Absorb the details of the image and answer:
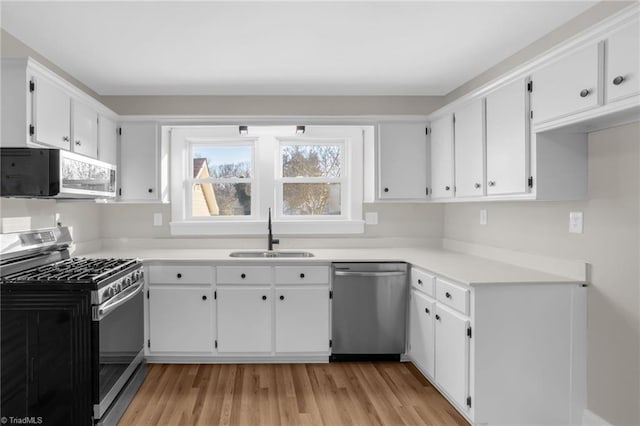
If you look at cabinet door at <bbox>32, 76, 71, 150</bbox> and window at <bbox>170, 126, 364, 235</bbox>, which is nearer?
cabinet door at <bbox>32, 76, 71, 150</bbox>

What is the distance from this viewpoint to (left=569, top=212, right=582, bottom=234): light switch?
2182mm

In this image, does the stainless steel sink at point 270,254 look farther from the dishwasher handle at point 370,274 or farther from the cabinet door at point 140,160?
the cabinet door at point 140,160

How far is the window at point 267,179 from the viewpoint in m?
3.72

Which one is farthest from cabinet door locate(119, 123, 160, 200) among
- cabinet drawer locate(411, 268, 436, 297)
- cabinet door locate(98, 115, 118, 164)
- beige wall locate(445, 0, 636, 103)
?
beige wall locate(445, 0, 636, 103)

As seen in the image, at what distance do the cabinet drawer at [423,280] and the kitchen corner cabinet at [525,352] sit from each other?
0.47m

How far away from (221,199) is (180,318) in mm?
1289

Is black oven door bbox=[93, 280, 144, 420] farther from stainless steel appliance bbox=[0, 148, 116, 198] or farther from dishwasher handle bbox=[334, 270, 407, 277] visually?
dishwasher handle bbox=[334, 270, 407, 277]

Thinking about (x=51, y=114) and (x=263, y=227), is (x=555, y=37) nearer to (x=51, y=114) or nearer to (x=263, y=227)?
(x=263, y=227)

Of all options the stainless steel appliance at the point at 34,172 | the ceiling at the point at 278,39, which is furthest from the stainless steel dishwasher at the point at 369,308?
the stainless steel appliance at the point at 34,172

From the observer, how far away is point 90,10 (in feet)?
6.79

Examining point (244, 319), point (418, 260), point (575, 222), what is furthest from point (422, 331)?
point (244, 319)

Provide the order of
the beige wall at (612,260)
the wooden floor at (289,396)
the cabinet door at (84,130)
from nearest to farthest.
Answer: the beige wall at (612,260)
the wooden floor at (289,396)
the cabinet door at (84,130)

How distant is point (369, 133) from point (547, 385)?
95.5 inches

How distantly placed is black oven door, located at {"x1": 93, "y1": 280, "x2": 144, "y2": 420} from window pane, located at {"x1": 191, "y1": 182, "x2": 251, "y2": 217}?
117 centimetres
